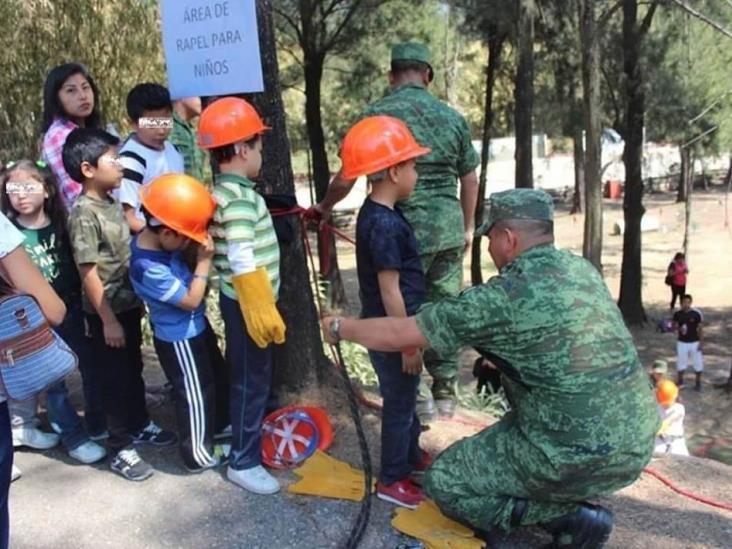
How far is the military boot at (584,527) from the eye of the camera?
9.32 ft

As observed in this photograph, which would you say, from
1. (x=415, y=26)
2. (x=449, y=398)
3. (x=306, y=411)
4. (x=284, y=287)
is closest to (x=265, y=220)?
(x=284, y=287)

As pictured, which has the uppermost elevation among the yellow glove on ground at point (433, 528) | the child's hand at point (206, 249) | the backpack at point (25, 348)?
the child's hand at point (206, 249)

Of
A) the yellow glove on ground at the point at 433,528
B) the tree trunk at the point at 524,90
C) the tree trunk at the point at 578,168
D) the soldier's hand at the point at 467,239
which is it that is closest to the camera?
the yellow glove on ground at the point at 433,528

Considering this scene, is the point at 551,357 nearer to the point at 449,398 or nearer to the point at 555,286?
the point at 555,286

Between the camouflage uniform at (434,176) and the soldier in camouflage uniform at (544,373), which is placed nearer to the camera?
the soldier in camouflage uniform at (544,373)

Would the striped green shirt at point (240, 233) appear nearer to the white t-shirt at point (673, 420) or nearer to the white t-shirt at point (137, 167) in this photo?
the white t-shirt at point (137, 167)

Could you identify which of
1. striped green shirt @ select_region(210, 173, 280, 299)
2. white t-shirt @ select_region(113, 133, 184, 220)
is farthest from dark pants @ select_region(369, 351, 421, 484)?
white t-shirt @ select_region(113, 133, 184, 220)

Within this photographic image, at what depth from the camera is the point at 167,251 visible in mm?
3258

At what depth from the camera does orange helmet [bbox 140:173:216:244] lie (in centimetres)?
304

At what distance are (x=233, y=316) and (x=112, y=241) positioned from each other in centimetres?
72

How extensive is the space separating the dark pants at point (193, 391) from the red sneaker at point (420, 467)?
3.08ft

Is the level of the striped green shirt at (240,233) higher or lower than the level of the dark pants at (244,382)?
higher

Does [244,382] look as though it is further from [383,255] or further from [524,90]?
[524,90]

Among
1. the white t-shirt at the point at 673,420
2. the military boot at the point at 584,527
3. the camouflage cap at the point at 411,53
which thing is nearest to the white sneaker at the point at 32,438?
the military boot at the point at 584,527
